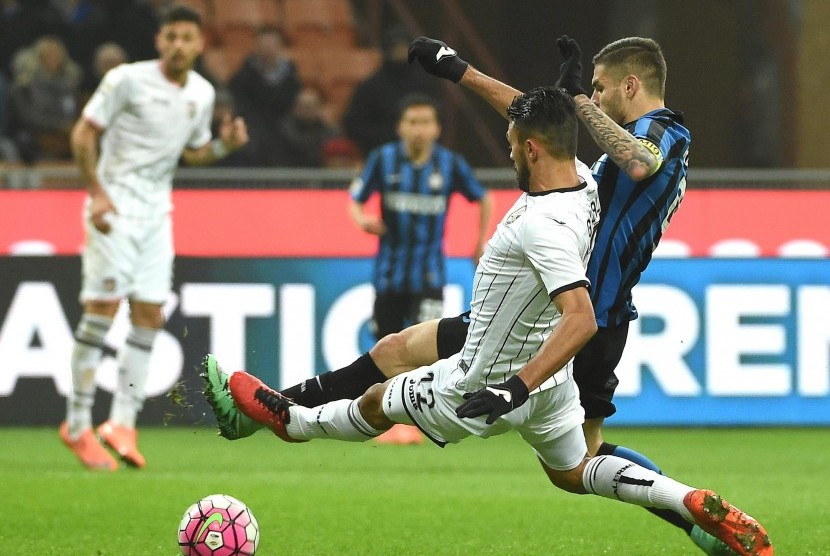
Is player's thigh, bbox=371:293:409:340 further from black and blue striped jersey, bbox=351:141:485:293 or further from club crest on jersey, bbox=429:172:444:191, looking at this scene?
club crest on jersey, bbox=429:172:444:191

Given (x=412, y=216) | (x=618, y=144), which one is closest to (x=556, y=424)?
(x=618, y=144)

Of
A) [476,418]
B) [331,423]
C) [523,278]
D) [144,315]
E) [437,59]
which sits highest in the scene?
[437,59]

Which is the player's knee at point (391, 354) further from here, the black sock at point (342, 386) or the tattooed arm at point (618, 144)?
the tattooed arm at point (618, 144)

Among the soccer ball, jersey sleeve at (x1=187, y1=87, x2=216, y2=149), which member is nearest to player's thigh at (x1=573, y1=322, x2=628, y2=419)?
the soccer ball

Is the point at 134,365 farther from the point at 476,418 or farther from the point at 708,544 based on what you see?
the point at 708,544

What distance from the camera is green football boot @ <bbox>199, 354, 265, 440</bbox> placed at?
5676mm

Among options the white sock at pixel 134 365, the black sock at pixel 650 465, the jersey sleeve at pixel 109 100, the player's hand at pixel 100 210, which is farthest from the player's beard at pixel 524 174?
the white sock at pixel 134 365

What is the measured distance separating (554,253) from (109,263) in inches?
165

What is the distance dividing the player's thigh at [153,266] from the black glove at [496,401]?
4.14 metres

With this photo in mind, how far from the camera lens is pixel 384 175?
9875mm

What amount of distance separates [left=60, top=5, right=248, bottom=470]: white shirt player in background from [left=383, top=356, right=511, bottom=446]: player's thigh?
327 cm

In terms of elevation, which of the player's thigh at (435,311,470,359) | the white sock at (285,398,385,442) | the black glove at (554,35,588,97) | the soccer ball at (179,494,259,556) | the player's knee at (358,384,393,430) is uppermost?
the black glove at (554,35,588,97)

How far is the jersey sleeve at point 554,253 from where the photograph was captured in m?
4.79

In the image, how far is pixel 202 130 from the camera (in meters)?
8.98
